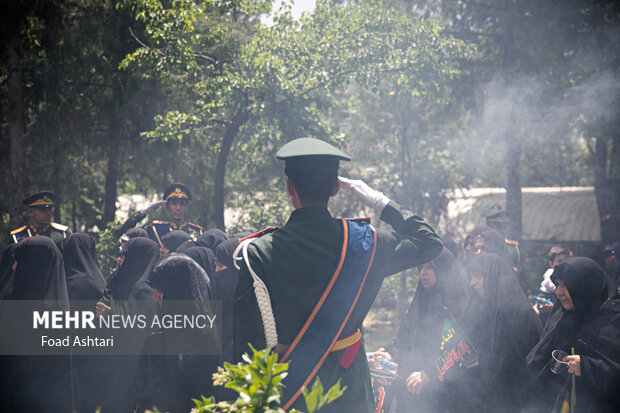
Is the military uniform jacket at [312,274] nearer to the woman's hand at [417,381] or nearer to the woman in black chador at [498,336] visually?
the woman's hand at [417,381]

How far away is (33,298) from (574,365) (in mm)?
4440

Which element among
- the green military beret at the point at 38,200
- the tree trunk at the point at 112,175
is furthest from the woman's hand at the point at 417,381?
the tree trunk at the point at 112,175

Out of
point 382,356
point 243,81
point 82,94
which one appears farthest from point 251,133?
point 382,356

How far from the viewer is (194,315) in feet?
13.4

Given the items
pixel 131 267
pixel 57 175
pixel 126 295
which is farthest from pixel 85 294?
pixel 57 175

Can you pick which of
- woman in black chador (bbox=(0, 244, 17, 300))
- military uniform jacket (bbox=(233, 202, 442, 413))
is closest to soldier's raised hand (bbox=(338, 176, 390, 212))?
military uniform jacket (bbox=(233, 202, 442, 413))

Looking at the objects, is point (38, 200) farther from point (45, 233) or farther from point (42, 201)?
point (45, 233)

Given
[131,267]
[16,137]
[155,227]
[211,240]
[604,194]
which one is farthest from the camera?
[604,194]

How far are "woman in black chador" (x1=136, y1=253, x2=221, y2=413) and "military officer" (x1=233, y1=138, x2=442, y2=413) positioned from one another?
5.86ft

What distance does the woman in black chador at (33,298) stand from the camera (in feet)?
14.9

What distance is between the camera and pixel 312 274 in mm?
2391

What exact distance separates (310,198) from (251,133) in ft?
25.4

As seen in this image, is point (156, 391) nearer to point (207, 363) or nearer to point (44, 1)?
point (207, 363)

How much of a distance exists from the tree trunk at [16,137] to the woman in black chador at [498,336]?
821 cm
